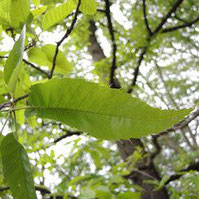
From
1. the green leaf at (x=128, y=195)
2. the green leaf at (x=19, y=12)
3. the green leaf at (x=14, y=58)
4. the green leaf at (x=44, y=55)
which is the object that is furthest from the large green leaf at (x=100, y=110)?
the green leaf at (x=128, y=195)

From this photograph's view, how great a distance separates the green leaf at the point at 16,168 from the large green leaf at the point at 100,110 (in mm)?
56

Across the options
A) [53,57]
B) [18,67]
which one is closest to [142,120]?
[18,67]

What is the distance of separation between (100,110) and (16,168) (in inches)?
5.1

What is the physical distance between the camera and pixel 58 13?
0.50 m

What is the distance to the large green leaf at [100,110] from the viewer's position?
0.30 meters

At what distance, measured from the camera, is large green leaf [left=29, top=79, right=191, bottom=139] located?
302mm

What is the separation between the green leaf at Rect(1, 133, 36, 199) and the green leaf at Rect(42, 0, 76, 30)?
0.85 ft

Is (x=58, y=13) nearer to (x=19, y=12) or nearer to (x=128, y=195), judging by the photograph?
(x=19, y=12)

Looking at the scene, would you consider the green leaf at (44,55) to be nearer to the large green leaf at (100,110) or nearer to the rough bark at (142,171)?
the large green leaf at (100,110)

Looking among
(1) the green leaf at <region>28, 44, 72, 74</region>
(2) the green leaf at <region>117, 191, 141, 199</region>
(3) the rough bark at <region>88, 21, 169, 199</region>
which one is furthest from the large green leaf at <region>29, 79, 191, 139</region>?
(3) the rough bark at <region>88, 21, 169, 199</region>

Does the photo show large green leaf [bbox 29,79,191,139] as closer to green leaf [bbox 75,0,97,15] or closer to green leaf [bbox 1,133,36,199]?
green leaf [bbox 1,133,36,199]

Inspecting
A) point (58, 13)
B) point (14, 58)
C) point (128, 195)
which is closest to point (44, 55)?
point (58, 13)

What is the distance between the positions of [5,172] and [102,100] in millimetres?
150

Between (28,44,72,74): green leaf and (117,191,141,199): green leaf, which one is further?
(117,191,141,199): green leaf
